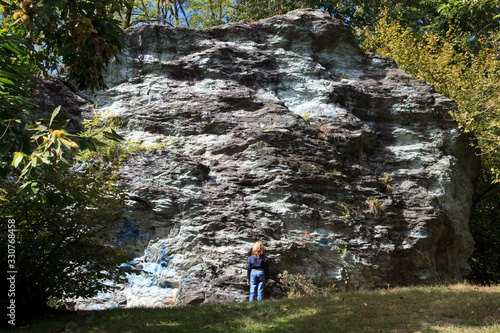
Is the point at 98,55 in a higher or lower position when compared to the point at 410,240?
higher

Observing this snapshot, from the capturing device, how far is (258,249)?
28.0 feet

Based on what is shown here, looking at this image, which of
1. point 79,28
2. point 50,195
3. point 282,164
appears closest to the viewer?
point 79,28

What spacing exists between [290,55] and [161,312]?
377 inches

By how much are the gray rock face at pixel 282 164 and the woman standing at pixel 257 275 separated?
50 cm

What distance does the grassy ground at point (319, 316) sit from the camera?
18.5 feet

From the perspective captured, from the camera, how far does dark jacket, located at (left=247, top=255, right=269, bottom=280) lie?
828 centimetres

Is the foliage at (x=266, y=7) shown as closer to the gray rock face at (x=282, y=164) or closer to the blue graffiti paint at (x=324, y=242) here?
the gray rock face at (x=282, y=164)

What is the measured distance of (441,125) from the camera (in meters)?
12.2

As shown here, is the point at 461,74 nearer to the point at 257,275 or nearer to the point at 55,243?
the point at 257,275

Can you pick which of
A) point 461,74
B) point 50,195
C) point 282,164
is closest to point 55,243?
point 50,195

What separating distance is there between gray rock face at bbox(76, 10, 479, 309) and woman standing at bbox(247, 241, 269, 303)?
502 millimetres

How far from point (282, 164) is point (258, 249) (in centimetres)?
267

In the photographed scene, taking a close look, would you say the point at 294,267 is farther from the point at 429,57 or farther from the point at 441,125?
the point at 429,57

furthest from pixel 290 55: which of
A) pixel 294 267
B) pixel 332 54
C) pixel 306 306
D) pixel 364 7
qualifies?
pixel 364 7
